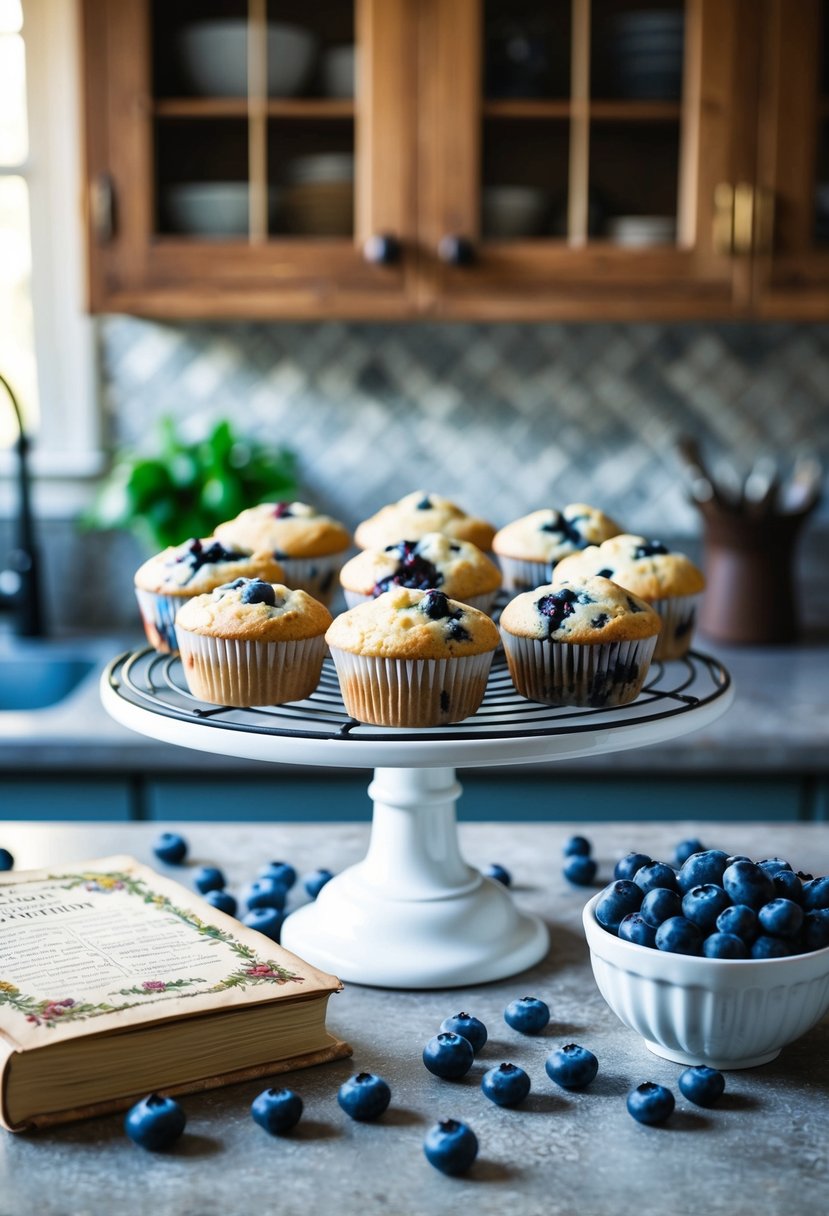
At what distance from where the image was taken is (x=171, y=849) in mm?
1428

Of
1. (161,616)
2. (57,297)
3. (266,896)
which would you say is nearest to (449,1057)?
(266,896)

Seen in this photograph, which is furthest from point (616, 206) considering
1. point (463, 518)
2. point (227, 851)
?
point (227, 851)

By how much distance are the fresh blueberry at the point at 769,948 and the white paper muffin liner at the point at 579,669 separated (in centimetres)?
38

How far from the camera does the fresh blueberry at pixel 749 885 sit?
965 millimetres

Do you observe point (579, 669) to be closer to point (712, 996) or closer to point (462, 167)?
point (712, 996)

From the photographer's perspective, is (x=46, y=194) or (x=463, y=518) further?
(x=46, y=194)

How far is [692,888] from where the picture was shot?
100 cm

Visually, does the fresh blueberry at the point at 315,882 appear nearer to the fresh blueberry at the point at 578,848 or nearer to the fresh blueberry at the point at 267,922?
the fresh blueberry at the point at 267,922

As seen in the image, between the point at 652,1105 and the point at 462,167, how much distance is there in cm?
195

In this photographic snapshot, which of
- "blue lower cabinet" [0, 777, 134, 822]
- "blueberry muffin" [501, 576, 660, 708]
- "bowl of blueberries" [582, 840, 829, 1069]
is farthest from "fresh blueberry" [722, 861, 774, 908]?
"blue lower cabinet" [0, 777, 134, 822]

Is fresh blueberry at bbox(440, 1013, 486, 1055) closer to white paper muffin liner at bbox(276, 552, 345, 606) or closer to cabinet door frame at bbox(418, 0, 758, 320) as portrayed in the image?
white paper muffin liner at bbox(276, 552, 345, 606)

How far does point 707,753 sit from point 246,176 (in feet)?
4.55

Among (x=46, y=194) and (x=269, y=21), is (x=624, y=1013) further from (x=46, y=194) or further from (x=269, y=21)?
(x=46, y=194)

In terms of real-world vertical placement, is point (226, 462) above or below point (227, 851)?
above
